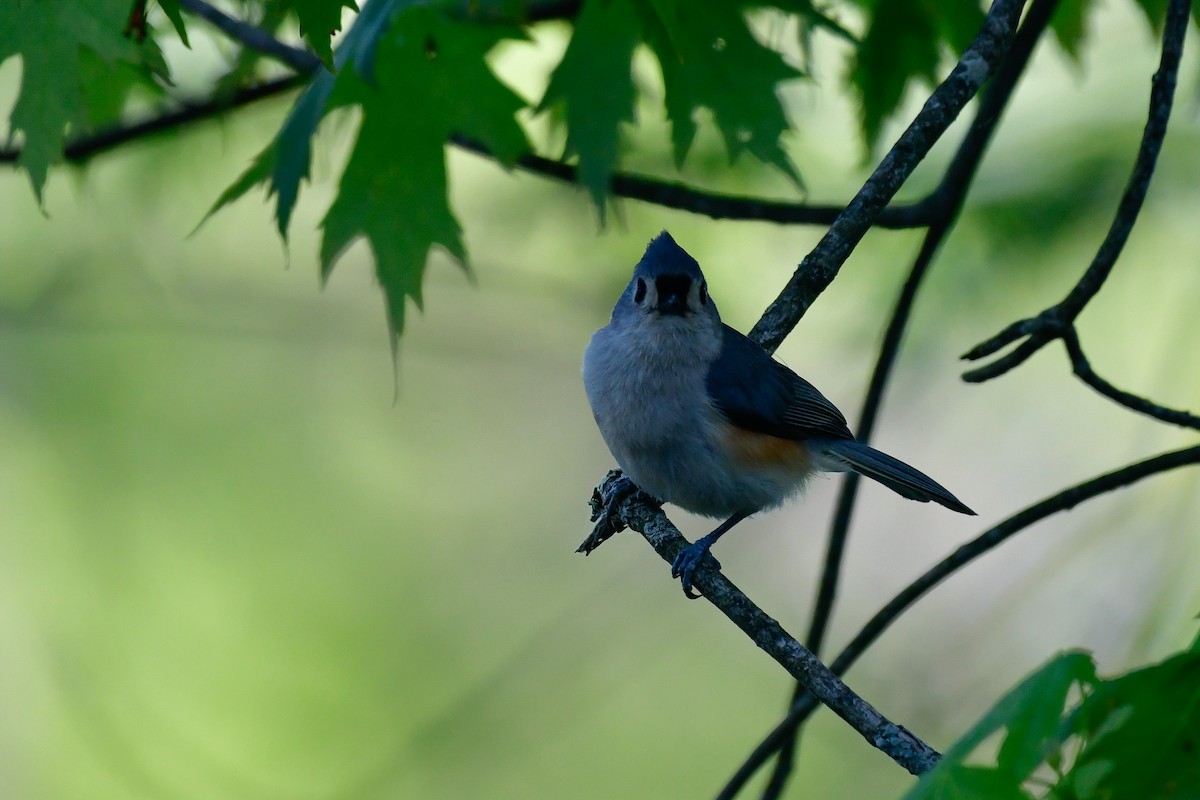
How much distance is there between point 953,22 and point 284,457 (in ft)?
10.9

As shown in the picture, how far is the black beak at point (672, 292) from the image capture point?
2.36 m

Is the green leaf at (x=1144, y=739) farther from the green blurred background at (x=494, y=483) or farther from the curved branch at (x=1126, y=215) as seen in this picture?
the green blurred background at (x=494, y=483)

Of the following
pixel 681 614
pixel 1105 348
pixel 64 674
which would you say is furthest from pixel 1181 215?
pixel 64 674

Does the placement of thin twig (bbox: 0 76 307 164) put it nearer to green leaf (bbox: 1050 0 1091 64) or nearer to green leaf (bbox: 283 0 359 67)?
green leaf (bbox: 283 0 359 67)

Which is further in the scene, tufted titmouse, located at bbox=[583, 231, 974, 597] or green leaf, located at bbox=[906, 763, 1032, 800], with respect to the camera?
tufted titmouse, located at bbox=[583, 231, 974, 597]

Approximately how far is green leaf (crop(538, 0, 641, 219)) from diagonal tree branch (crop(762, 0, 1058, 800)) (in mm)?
699

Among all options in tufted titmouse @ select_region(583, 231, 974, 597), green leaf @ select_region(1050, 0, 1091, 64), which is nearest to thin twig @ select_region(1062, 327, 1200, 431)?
tufted titmouse @ select_region(583, 231, 974, 597)

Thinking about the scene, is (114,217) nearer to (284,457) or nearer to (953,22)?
(284,457)

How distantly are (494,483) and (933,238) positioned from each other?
2.93 metres

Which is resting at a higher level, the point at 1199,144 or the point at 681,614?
the point at 681,614

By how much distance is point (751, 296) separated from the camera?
403cm

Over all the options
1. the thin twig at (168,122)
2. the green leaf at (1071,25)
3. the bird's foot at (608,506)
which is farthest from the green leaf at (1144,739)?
the thin twig at (168,122)

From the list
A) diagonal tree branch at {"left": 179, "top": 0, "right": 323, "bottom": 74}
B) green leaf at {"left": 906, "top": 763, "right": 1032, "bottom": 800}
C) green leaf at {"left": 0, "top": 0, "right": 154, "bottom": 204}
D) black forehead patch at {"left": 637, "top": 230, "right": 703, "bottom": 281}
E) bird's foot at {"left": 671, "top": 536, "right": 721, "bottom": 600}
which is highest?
diagonal tree branch at {"left": 179, "top": 0, "right": 323, "bottom": 74}

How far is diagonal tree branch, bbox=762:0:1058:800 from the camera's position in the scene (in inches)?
94.4
